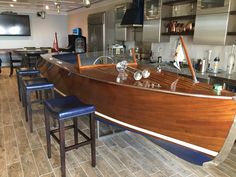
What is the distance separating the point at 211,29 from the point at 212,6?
378 millimetres

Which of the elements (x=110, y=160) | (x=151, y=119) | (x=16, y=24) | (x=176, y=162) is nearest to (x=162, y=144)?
(x=151, y=119)

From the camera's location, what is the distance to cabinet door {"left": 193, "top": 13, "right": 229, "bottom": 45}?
3139mm

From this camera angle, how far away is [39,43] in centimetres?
1037

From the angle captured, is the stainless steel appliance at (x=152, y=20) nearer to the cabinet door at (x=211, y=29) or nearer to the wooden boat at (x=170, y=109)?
the cabinet door at (x=211, y=29)

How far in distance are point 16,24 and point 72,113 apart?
30.1 ft

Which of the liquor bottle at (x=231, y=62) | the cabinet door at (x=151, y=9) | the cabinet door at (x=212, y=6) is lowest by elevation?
the liquor bottle at (x=231, y=62)

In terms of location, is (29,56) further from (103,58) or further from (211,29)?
(211,29)

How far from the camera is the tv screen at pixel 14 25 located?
9195mm

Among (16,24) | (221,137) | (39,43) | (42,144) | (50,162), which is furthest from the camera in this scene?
(39,43)

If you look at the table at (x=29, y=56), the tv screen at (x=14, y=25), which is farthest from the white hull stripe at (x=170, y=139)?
the tv screen at (x=14, y=25)

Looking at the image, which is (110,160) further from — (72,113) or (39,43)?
(39,43)

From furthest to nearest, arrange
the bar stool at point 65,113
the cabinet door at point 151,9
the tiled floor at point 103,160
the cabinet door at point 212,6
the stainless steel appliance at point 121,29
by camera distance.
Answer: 1. the stainless steel appliance at point 121,29
2. the cabinet door at point 151,9
3. the cabinet door at point 212,6
4. the tiled floor at point 103,160
5. the bar stool at point 65,113

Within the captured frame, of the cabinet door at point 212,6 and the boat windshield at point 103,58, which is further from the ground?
the cabinet door at point 212,6

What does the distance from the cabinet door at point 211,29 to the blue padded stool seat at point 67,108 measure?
2.41 metres
